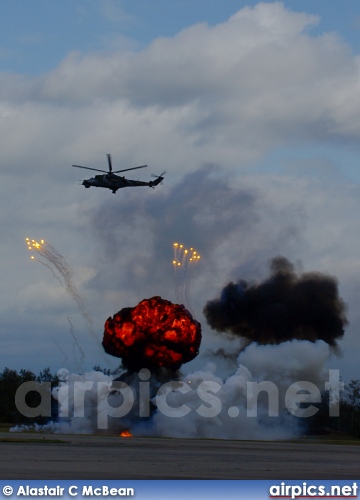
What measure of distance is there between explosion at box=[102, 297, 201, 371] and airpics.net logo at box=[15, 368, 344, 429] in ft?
8.74

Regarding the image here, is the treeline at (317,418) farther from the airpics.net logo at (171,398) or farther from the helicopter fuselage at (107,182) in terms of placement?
the helicopter fuselage at (107,182)

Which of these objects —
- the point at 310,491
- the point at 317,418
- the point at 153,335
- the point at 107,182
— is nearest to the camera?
the point at 310,491

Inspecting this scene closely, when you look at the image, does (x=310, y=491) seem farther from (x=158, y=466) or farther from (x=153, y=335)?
(x=153, y=335)

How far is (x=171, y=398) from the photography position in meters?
121

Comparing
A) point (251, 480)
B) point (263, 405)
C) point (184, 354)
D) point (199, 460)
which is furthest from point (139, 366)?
point (251, 480)

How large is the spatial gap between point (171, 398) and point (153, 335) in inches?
347

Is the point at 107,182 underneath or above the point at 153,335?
above

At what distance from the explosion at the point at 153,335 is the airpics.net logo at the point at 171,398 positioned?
2.66 meters

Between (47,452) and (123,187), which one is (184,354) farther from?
(47,452)

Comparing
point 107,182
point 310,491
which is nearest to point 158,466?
point 310,491

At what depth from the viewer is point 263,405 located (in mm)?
126688

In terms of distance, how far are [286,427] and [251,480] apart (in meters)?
83.2

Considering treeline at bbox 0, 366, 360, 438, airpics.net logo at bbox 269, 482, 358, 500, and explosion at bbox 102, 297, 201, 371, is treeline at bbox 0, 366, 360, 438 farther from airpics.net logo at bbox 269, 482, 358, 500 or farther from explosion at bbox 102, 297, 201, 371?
airpics.net logo at bbox 269, 482, 358, 500

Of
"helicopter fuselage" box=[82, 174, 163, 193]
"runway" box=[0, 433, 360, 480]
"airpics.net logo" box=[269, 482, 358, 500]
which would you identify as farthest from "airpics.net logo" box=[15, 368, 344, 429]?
"airpics.net logo" box=[269, 482, 358, 500]
